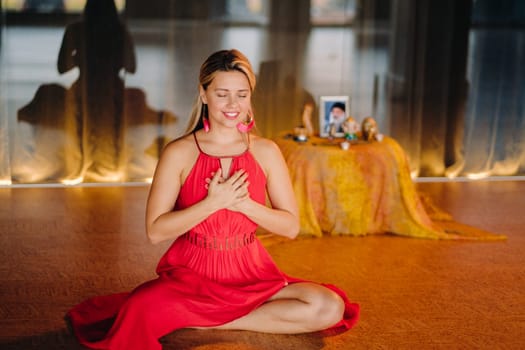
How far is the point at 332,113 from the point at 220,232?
1.95m

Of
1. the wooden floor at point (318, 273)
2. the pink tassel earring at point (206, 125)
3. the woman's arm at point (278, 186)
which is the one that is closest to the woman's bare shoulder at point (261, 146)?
the woman's arm at point (278, 186)

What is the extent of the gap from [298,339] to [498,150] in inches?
140

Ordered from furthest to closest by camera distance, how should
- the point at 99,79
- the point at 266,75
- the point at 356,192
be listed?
the point at 266,75, the point at 99,79, the point at 356,192

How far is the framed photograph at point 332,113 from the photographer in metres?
4.58

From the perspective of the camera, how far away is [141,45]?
5.29 metres

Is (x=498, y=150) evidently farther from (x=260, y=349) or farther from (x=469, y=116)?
(x=260, y=349)

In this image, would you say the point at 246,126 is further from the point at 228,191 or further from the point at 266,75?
the point at 266,75

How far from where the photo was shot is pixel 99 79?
5.24 m

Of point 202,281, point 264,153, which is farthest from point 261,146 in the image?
point 202,281

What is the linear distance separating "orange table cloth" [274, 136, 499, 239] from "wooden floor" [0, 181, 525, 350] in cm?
9

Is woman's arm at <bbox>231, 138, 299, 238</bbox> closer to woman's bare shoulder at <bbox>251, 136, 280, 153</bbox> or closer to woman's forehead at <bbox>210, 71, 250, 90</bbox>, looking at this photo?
woman's bare shoulder at <bbox>251, 136, 280, 153</bbox>

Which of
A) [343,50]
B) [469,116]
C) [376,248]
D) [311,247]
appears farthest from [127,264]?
[469,116]

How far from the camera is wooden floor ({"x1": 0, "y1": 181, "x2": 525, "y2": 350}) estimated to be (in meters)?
2.95

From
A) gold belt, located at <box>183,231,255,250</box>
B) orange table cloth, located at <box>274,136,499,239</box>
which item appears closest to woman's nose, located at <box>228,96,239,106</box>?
gold belt, located at <box>183,231,255,250</box>
